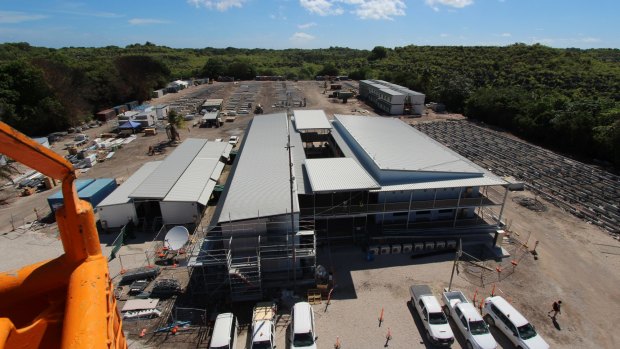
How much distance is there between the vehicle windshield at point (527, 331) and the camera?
17.9 meters

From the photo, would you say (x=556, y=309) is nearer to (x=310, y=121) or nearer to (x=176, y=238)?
(x=176, y=238)

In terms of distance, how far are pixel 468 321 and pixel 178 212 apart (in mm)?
23265

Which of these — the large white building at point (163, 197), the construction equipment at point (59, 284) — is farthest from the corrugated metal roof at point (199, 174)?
the construction equipment at point (59, 284)

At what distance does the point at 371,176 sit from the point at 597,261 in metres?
17.7

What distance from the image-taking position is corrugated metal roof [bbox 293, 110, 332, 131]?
134ft

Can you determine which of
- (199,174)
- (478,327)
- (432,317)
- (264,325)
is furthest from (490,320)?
(199,174)

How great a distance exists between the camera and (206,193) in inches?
1217

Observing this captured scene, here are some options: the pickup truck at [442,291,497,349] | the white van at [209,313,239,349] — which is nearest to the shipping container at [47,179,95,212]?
the white van at [209,313,239,349]

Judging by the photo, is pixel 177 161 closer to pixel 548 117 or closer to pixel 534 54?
pixel 548 117

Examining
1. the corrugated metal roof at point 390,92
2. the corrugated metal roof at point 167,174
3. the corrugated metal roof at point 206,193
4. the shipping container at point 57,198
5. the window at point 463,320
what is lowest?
the window at point 463,320

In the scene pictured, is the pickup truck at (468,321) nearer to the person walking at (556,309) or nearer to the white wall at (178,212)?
the person walking at (556,309)

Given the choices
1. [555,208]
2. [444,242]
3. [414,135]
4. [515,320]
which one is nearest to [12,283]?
[515,320]

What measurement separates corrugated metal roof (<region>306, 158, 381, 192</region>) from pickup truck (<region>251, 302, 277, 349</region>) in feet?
27.5

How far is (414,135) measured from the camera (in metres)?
37.2
